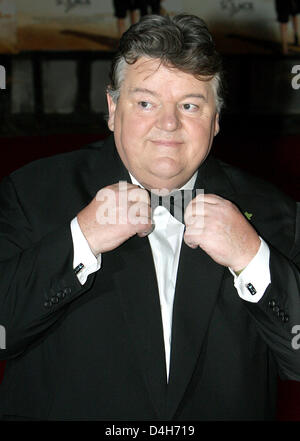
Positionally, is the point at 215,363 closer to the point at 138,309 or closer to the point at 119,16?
the point at 138,309

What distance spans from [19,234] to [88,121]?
3.62m

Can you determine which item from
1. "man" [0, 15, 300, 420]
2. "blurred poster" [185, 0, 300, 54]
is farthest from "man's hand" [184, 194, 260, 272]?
"blurred poster" [185, 0, 300, 54]

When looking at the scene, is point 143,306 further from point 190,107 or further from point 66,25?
point 66,25

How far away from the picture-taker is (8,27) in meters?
4.80

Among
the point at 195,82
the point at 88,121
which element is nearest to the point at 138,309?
the point at 195,82

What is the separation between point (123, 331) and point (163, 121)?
391mm

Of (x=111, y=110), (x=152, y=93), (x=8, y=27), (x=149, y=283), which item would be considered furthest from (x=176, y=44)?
(x=8, y=27)

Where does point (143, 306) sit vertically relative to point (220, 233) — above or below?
below

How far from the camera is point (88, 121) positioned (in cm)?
493

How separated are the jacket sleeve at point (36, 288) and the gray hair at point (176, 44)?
13.5 inches

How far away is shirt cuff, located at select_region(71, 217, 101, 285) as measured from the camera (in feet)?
4.13

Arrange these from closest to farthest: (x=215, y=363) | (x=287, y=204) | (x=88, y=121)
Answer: (x=215, y=363)
(x=287, y=204)
(x=88, y=121)

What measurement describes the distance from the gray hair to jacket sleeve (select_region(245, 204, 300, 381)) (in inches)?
14.2

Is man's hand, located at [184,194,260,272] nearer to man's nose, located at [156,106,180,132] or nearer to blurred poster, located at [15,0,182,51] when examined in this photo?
man's nose, located at [156,106,180,132]
